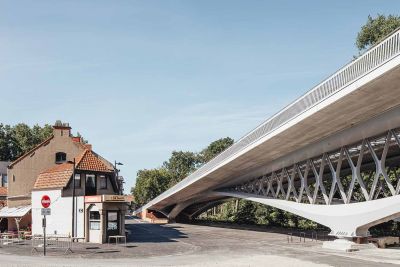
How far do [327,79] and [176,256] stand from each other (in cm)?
1402

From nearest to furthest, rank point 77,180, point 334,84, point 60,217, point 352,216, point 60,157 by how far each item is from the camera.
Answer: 1. point 334,84
2. point 352,216
3. point 60,217
4. point 77,180
5. point 60,157

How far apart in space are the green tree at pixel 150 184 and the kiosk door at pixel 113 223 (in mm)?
97781

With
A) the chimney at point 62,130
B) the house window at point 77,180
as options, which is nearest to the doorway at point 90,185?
the house window at point 77,180

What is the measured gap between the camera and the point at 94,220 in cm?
3556

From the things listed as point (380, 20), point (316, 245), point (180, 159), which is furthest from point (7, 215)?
point (180, 159)

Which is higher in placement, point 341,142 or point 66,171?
point 341,142

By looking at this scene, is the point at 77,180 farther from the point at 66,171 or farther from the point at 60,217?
the point at 60,217

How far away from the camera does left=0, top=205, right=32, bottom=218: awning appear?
41.6 metres

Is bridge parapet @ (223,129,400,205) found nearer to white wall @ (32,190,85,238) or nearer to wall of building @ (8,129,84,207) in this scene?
white wall @ (32,190,85,238)

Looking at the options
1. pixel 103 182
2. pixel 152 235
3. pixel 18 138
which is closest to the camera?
pixel 103 182

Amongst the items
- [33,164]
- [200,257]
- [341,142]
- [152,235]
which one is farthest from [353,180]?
[33,164]

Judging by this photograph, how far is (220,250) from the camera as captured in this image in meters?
31.0

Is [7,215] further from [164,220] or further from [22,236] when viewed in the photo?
[164,220]

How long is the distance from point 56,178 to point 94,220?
22.4ft
